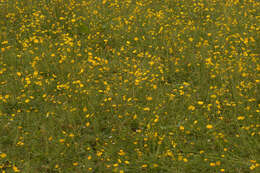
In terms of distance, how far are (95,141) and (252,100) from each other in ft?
6.03

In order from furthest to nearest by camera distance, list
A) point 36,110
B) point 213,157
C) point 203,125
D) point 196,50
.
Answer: point 196,50, point 36,110, point 203,125, point 213,157

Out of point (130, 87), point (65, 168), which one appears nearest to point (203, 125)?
point (130, 87)

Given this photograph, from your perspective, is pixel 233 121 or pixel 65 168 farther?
pixel 233 121

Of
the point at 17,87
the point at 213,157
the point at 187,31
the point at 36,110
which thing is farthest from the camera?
the point at 187,31

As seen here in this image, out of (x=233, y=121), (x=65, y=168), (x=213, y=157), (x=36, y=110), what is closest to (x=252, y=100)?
(x=233, y=121)

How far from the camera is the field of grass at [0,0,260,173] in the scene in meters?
3.43

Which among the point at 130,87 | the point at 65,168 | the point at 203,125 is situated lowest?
the point at 65,168

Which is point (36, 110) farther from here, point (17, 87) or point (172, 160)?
point (172, 160)

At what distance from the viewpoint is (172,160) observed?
10.7 feet

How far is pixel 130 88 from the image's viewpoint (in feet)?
14.1

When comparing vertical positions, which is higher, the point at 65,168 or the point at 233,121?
the point at 233,121

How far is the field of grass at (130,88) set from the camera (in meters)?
3.43

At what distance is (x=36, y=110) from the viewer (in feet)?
13.5

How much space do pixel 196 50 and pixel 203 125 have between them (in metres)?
1.78
